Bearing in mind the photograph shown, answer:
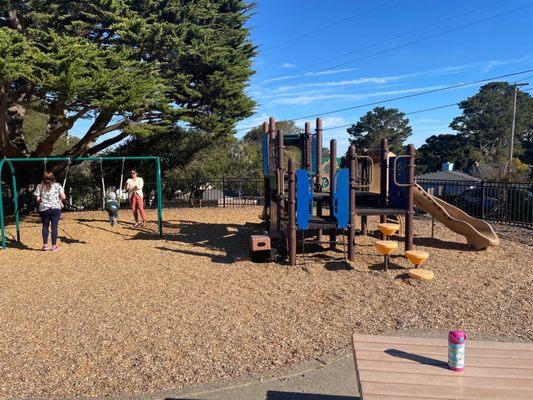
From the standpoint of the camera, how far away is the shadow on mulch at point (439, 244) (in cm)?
852

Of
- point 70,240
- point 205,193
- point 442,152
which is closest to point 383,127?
point 442,152

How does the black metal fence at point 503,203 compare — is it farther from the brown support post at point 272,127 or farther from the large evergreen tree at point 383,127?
the large evergreen tree at point 383,127

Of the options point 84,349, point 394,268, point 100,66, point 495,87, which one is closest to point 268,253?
point 394,268

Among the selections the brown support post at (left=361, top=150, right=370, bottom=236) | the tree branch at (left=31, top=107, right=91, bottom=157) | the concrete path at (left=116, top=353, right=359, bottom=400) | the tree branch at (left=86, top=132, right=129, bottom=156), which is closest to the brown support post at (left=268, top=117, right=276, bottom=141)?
the brown support post at (left=361, top=150, right=370, bottom=236)

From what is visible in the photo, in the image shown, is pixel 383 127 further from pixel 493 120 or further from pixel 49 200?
pixel 49 200

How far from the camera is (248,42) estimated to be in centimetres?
1759

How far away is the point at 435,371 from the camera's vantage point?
2.39m

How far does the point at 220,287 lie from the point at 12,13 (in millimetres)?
11360

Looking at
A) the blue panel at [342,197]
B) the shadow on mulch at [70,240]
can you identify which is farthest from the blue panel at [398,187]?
the shadow on mulch at [70,240]

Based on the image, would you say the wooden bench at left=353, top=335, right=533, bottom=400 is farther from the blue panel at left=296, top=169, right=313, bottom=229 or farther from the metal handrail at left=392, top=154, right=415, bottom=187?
the metal handrail at left=392, top=154, right=415, bottom=187

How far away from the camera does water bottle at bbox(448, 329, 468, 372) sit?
2313 mm

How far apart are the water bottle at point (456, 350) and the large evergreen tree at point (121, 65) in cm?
955

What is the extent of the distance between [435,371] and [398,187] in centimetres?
584

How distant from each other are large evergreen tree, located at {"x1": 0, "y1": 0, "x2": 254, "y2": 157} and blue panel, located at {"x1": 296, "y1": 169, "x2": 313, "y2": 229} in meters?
5.89
